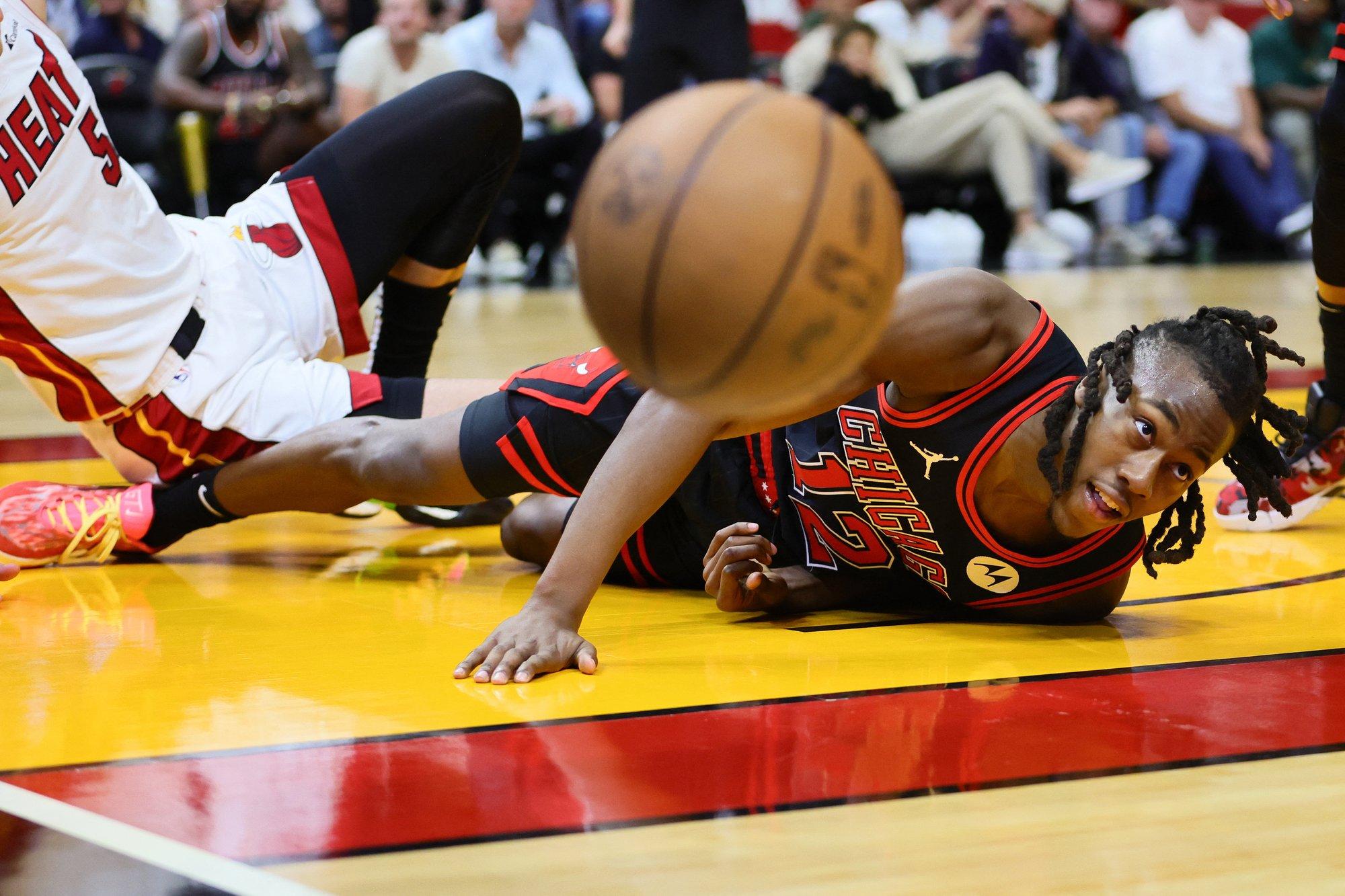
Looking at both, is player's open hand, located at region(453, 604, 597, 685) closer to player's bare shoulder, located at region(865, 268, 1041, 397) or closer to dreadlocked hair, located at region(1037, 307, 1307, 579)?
player's bare shoulder, located at region(865, 268, 1041, 397)

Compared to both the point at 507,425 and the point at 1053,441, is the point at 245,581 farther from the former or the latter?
the point at 1053,441

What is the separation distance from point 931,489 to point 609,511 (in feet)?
1.72

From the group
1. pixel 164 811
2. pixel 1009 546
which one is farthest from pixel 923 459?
pixel 164 811

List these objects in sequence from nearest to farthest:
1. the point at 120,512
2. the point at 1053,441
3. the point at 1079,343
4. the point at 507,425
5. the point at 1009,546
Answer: the point at 1053,441
the point at 1009,546
the point at 507,425
the point at 120,512
the point at 1079,343

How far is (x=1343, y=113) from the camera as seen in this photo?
2988mm

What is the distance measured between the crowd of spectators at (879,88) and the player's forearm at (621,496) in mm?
5462

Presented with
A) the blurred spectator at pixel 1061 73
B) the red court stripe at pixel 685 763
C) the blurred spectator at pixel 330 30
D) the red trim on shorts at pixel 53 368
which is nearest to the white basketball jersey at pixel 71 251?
the red trim on shorts at pixel 53 368

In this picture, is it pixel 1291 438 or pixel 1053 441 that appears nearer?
pixel 1053 441

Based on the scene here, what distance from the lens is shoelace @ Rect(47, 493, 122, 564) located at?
9.52 ft

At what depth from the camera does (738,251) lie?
1641mm

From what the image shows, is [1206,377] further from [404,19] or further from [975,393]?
[404,19]

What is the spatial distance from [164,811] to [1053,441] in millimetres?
1346

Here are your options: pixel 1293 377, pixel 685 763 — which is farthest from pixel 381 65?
pixel 685 763

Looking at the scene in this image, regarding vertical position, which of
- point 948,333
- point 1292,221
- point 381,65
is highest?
point 948,333
